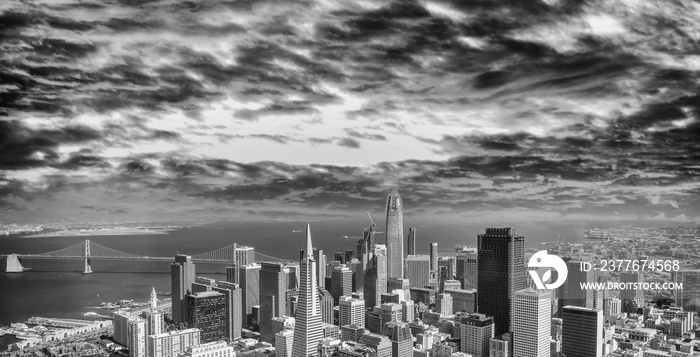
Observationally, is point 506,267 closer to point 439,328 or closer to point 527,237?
point 527,237

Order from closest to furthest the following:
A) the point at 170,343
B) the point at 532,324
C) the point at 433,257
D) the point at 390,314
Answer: the point at 532,324 → the point at 170,343 → the point at 390,314 → the point at 433,257

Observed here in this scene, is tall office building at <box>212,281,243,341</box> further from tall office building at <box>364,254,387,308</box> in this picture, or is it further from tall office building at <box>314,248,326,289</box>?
tall office building at <box>364,254,387,308</box>

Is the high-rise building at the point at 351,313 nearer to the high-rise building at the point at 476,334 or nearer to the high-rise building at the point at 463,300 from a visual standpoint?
the high-rise building at the point at 463,300

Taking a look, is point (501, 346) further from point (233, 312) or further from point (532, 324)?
point (233, 312)

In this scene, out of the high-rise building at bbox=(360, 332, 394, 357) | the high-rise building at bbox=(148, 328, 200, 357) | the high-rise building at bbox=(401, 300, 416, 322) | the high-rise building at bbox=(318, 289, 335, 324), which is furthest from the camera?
the high-rise building at bbox=(318, 289, 335, 324)

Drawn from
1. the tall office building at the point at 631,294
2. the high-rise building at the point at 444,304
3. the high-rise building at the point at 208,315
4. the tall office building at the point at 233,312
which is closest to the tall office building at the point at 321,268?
the tall office building at the point at 233,312

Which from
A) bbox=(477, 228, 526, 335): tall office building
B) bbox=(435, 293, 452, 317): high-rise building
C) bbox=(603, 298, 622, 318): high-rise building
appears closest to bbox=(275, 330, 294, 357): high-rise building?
bbox=(477, 228, 526, 335): tall office building

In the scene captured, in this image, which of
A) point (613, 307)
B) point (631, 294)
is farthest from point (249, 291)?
point (631, 294)

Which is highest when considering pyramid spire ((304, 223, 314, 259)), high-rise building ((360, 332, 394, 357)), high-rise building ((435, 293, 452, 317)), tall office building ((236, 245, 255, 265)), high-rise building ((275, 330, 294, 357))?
pyramid spire ((304, 223, 314, 259))
